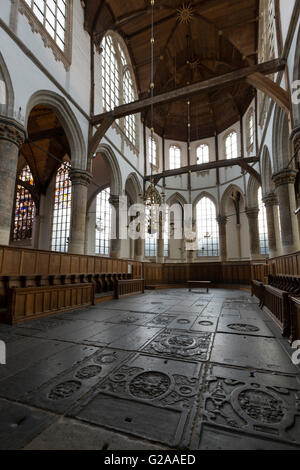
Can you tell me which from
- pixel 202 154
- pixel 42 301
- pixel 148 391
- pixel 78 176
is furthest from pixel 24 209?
pixel 148 391

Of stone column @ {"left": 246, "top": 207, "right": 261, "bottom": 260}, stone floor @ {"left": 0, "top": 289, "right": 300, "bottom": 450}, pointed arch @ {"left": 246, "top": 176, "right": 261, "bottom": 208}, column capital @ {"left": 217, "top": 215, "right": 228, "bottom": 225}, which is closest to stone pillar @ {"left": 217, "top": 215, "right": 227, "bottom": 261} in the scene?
column capital @ {"left": 217, "top": 215, "right": 228, "bottom": 225}

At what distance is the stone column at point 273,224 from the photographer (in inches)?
455

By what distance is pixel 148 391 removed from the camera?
6.08 ft

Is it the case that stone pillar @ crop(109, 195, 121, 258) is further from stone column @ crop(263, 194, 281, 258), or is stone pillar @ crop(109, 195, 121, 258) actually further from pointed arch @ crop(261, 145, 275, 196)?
pointed arch @ crop(261, 145, 275, 196)

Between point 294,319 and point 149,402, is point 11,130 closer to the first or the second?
point 149,402

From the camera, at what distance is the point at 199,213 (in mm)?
19484

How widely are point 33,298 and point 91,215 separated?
12.6 m

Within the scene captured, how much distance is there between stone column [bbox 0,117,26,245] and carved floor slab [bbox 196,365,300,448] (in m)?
6.15

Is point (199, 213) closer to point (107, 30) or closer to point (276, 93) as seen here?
point (276, 93)

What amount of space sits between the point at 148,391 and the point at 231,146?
19.2 metres

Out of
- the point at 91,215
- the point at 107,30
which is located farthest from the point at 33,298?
the point at 107,30

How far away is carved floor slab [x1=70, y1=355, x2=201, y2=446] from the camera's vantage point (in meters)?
1.42

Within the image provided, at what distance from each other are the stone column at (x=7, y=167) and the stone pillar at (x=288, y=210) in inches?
384
